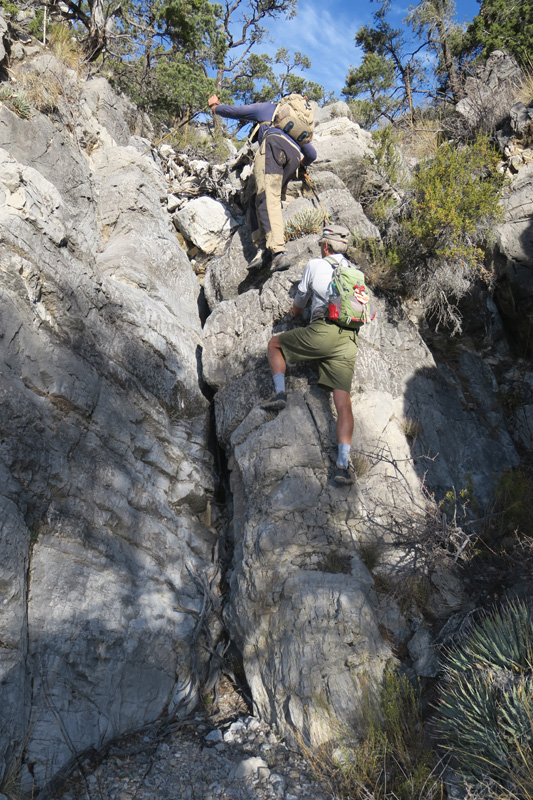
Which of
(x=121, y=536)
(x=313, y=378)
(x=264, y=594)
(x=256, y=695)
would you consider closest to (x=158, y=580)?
(x=121, y=536)

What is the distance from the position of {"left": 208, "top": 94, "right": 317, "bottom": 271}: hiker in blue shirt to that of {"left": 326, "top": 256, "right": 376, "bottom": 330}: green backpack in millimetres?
1466

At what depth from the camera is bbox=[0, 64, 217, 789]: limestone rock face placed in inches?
154

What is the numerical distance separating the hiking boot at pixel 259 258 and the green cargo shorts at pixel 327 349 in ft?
6.23

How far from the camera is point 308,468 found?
210 inches

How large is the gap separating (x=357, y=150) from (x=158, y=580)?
26.2 ft

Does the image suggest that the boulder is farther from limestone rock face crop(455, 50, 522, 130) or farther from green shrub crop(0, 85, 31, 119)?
limestone rock face crop(455, 50, 522, 130)

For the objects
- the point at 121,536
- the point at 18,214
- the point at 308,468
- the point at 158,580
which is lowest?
the point at 158,580

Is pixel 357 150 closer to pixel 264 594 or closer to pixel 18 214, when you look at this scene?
pixel 18 214

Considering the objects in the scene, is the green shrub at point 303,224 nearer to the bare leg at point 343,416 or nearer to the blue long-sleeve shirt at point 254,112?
the blue long-sleeve shirt at point 254,112

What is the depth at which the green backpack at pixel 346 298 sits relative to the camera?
215 inches

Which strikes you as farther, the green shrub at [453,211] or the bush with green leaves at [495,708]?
the green shrub at [453,211]

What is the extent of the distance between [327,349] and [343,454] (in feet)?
3.95

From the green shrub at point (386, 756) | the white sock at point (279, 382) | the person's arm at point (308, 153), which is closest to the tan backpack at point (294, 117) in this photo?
the person's arm at point (308, 153)

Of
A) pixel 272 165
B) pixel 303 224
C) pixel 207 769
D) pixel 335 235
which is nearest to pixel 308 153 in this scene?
pixel 272 165
